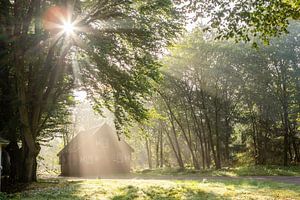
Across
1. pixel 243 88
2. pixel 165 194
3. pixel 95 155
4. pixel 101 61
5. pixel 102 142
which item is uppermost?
pixel 243 88

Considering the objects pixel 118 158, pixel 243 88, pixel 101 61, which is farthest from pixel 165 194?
pixel 118 158

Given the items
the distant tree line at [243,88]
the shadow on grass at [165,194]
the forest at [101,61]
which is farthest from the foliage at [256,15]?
the distant tree line at [243,88]

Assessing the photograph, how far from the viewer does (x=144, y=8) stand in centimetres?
2003

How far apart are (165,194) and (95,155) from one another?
3871 centimetres

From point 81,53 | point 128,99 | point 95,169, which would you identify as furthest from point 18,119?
point 95,169

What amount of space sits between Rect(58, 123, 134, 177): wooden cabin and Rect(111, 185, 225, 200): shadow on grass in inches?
1392

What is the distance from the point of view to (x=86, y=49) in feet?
66.3

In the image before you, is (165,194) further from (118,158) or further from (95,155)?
(118,158)

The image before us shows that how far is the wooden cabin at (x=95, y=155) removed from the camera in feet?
176

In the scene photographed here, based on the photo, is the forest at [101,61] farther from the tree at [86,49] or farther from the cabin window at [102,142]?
the cabin window at [102,142]

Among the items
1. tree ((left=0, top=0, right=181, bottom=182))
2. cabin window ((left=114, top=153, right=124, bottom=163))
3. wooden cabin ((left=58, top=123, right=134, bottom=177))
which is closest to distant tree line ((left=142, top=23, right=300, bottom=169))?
wooden cabin ((left=58, top=123, right=134, bottom=177))

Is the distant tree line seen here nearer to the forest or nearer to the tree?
the forest

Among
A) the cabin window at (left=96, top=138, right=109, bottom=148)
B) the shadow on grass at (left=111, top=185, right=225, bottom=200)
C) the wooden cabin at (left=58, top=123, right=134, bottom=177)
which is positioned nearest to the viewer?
the shadow on grass at (left=111, top=185, right=225, bottom=200)

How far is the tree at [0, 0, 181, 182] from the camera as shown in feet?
64.7
